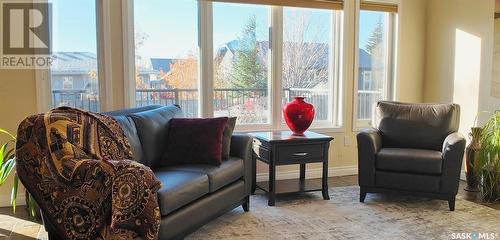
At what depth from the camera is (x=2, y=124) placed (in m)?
3.49

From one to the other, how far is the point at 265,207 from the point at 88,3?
2.39 m

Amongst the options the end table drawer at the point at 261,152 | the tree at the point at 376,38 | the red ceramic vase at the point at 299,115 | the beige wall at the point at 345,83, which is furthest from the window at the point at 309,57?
the end table drawer at the point at 261,152

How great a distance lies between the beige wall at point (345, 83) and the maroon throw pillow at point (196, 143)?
35.5 inches

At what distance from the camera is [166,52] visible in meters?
3.96

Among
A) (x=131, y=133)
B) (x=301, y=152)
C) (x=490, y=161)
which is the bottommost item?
(x=490, y=161)

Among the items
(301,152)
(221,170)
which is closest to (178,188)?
(221,170)

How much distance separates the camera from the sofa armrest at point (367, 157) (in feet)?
11.7

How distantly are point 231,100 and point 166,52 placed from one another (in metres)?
0.82

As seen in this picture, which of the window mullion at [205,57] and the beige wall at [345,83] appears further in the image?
the window mullion at [205,57]

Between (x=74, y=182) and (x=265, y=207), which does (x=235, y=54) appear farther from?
(x=74, y=182)

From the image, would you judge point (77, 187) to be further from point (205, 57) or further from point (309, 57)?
point (309, 57)

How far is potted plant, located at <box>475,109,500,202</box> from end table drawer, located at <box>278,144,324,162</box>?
152cm

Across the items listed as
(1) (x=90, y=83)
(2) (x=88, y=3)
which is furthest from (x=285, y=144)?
(2) (x=88, y=3)

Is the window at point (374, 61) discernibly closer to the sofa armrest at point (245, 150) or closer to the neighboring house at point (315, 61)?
the neighboring house at point (315, 61)
